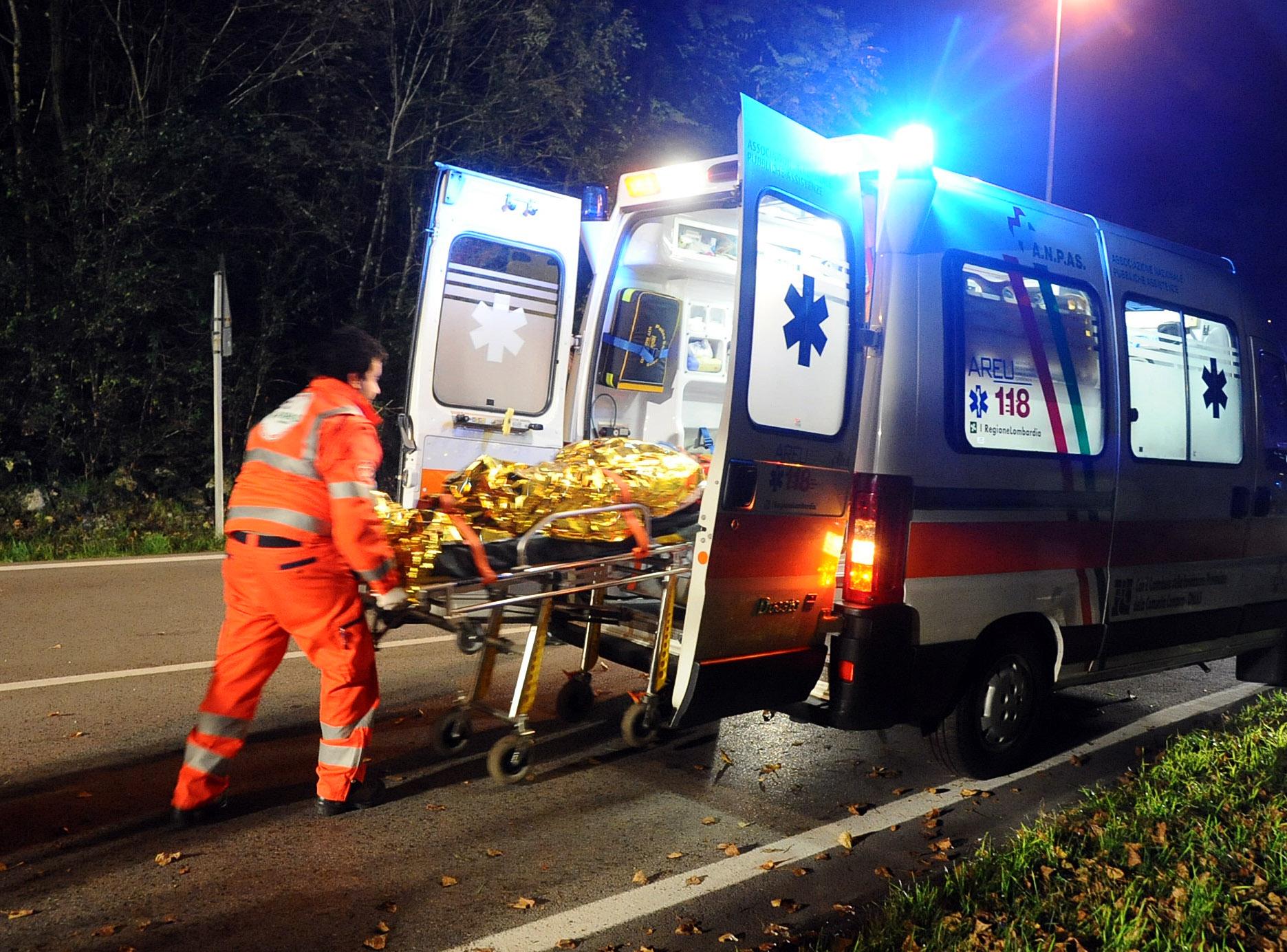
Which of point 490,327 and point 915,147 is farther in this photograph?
point 490,327

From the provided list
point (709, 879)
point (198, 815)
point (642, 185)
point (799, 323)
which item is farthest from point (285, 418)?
point (642, 185)

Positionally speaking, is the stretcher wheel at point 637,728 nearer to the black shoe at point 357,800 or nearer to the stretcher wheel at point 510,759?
the stretcher wheel at point 510,759

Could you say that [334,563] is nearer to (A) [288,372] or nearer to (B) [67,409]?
(B) [67,409]

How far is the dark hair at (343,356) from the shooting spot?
421 cm

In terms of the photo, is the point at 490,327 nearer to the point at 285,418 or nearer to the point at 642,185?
the point at 642,185

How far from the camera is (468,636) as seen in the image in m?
4.57

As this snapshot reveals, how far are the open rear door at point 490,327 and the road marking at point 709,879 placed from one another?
10.5 ft

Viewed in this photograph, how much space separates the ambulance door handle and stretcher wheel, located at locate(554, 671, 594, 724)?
133 inches

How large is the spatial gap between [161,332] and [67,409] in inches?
51.6

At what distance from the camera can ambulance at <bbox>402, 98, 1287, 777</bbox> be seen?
4.14 metres

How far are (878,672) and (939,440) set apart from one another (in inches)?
35.3

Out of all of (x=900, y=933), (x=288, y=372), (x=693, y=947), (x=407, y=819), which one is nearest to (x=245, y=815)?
(x=407, y=819)

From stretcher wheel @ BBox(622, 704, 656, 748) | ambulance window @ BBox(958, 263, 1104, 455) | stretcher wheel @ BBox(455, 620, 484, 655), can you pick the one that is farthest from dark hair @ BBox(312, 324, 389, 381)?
ambulance window @ BBox(958, 263, 1104, 455)

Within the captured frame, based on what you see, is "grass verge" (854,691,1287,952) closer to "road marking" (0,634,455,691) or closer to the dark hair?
the dark hair
